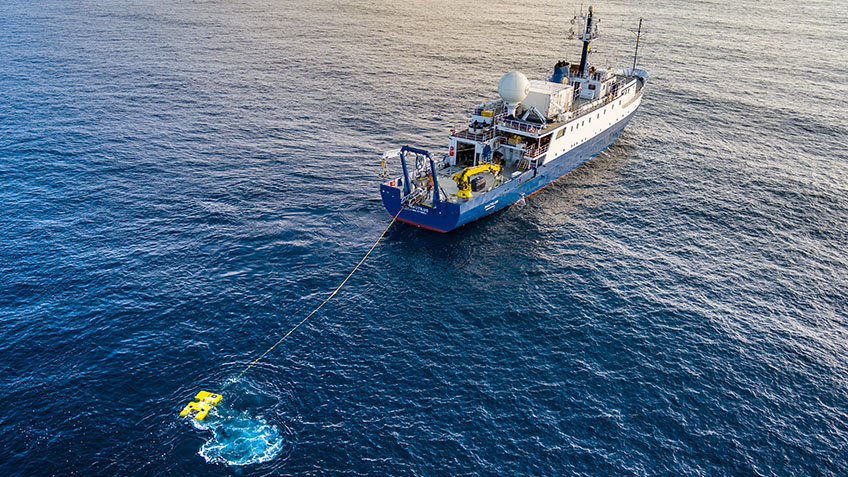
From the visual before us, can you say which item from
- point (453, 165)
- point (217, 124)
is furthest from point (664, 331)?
point (217, 124)

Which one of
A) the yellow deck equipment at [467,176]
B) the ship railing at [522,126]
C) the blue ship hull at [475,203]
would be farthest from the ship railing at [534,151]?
the yellow deck equipment at [467,176]

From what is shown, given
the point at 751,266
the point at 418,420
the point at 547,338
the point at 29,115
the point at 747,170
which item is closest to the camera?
the point at 418,420

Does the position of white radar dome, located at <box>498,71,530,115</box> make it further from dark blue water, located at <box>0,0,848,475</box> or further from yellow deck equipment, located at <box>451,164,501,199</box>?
dark blue water, located at <box>0,0,848,475</box>

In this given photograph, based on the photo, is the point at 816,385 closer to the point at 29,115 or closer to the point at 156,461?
the point at 156,461

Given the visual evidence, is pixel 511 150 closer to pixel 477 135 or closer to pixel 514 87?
pixel 477 135

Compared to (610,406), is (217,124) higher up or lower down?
higher up

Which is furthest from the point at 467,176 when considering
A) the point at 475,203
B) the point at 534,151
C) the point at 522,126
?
the point at 522,126

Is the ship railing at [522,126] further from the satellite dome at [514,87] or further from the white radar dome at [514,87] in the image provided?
the satellite dome at [514,87]
